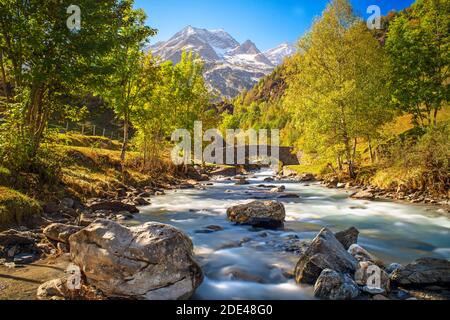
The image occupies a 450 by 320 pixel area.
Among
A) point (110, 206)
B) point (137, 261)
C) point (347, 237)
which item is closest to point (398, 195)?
point (347, 237)

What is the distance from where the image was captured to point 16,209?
12664 mm

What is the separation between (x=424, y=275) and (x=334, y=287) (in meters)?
2.55

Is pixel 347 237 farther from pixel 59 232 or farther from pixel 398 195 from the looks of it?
pixel 398 195

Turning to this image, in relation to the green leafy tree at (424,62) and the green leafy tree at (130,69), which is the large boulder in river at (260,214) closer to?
the green leafy tree at (130,69)

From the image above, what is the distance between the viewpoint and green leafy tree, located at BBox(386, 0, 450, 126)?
36.0m

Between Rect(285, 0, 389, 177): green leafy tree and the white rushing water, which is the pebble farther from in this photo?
Rect(285, 0, 389, 177): green leafy tree

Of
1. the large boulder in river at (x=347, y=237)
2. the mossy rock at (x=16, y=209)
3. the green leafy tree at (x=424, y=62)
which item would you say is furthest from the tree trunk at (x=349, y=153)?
the mossy rock at (x=16, y=209)

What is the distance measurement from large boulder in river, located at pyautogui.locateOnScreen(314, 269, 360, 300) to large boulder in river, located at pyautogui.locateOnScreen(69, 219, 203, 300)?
2.87 meters

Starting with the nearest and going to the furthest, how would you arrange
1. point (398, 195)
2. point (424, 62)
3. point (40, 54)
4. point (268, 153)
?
point (40, 54)
point (398, 195)
point (424, 62)
point (268, 153)

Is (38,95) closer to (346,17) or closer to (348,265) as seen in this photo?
(348,265)

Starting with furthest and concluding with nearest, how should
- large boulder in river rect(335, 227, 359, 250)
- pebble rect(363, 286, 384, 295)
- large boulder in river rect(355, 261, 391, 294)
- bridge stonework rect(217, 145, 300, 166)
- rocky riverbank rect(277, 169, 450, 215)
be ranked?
bridge stonework rect(217, 145, 300, 166)
rocky riverbank rect(277, 169, 450, 215)
large boulder in river rect(335, 227, 359, 250)
large boulder in river rect(355, 261, 391, 294)
pebble rect(363, 286, 384, 295)

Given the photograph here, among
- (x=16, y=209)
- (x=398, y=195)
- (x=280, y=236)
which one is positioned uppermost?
(x=16, y=209)

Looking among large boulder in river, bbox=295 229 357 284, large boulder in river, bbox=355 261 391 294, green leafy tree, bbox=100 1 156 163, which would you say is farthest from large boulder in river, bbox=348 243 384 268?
green leafy tree, bbox=100 1 156 163
